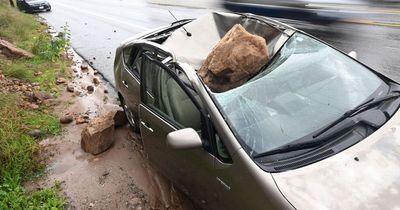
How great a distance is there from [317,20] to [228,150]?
27.7ft

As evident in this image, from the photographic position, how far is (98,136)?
5441mm

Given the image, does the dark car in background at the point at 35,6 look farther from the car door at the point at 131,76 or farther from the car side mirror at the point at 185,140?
the car side mirror at the point at 185,140

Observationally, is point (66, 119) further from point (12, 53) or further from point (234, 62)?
point (12, 53)

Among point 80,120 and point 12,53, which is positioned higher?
point 80,120

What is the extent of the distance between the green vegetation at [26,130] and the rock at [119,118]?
1047 millimetres

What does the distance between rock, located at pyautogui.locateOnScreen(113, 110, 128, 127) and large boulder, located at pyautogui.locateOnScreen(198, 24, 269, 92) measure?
2.21 metres

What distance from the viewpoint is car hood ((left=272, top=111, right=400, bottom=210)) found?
2.41 metres

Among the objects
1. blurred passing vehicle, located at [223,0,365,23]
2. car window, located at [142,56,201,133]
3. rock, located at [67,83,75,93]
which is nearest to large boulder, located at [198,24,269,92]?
car window, located at [142,56,201,133]

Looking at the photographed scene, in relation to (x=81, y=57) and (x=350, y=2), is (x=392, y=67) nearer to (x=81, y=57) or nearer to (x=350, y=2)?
(x=350, y=2)

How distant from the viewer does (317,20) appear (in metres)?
10.3

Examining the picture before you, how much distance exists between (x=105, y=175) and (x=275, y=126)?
2792 millimetres

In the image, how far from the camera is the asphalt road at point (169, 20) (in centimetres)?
801

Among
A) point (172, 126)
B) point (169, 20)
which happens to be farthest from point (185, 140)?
Result: point (169, 20)

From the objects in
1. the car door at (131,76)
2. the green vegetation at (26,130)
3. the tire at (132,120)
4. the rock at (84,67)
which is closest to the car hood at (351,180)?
the car door at (131,76)
